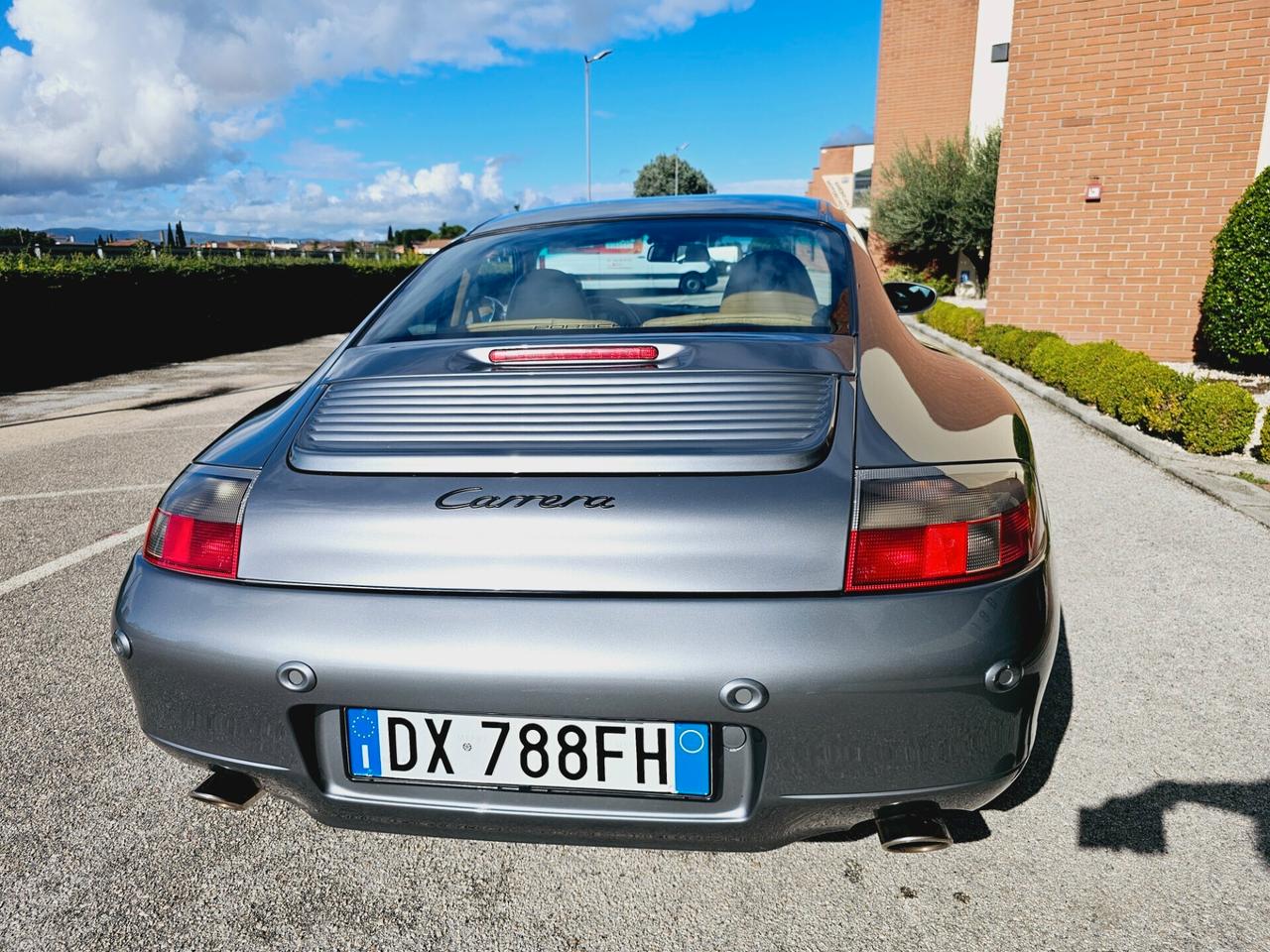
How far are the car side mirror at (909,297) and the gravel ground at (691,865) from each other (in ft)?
4.42

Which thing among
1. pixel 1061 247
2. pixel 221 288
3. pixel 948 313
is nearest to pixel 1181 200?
pixel 1061 247

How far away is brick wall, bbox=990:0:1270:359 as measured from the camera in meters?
10.5

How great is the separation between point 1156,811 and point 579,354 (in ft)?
5.85

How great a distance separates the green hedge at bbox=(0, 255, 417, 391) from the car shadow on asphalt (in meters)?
11.9

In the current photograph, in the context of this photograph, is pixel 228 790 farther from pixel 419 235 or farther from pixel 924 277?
pixel 419 235

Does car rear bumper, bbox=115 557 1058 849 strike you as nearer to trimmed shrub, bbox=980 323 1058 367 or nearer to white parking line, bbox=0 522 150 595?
white parking line, bbox=0 522 150 595

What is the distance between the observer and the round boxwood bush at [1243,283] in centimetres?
921

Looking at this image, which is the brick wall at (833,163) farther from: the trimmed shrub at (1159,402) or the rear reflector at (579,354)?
the rear reflector at (579,354)

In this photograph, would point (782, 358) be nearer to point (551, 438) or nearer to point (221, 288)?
point (551, 438)

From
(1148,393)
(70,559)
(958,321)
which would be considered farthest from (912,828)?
(958,321)

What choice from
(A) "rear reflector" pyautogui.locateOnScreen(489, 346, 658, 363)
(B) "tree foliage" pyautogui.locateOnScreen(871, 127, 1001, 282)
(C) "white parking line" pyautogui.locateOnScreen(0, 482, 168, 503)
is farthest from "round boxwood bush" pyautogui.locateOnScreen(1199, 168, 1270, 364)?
(B) "tree foliage" pyautogui.locateOnScreen(871, 127, 1001, 282)

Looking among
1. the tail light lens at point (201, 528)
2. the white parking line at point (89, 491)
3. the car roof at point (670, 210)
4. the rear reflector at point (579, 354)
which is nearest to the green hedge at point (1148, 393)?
the car roof at point (670, 210)

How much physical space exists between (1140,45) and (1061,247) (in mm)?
2390

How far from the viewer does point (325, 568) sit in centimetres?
167
